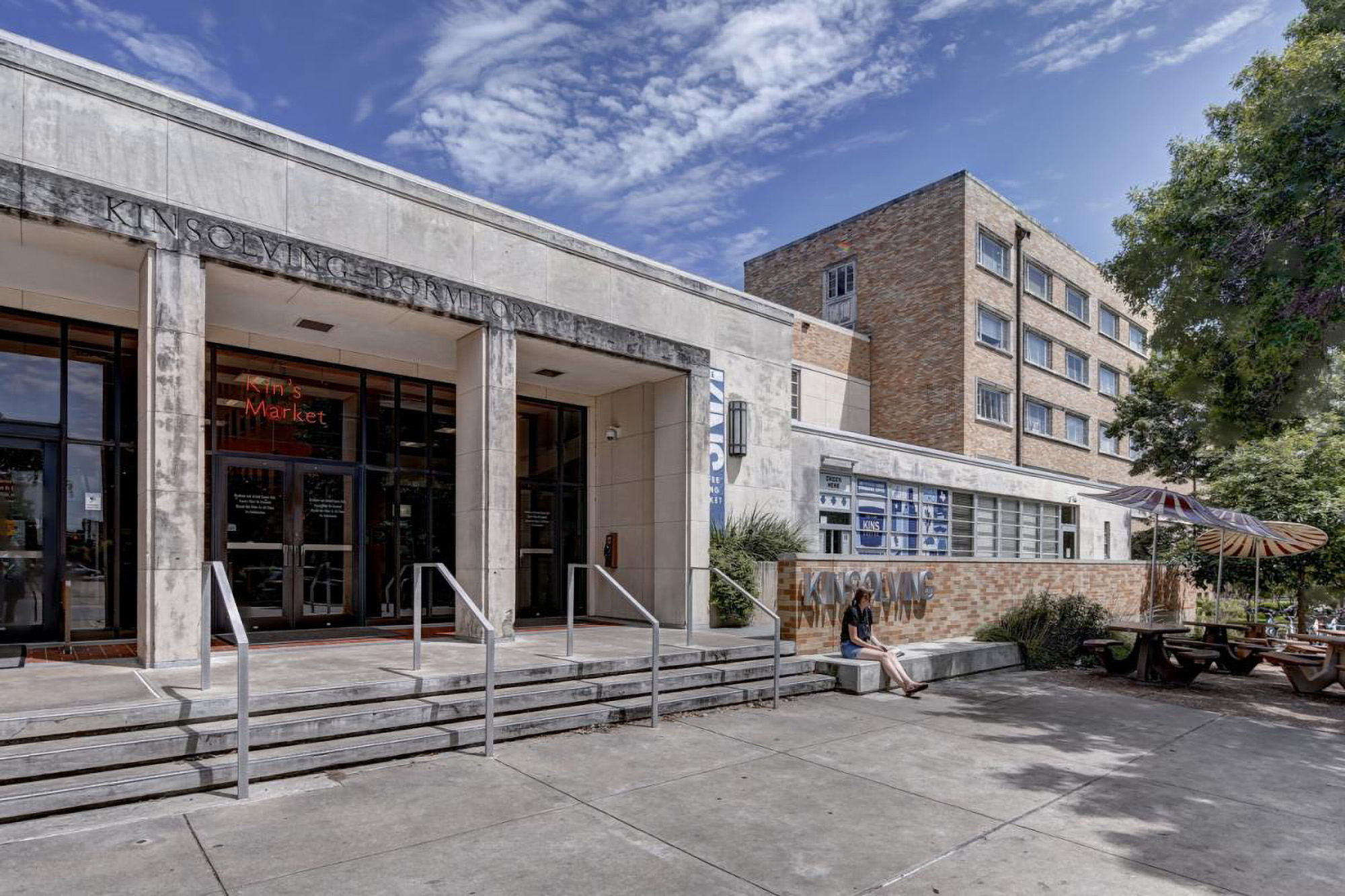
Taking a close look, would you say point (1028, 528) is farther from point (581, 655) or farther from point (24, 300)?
point (24, 300)

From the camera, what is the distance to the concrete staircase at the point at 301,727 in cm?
505

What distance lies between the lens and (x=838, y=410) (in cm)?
2630

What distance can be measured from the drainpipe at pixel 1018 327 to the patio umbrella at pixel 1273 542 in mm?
10843

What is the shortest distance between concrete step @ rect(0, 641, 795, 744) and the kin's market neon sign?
6.21 feet

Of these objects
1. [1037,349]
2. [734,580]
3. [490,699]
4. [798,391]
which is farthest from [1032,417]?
[490,699]

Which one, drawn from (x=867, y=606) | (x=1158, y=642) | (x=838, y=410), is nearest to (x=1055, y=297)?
(x=838, y=410)

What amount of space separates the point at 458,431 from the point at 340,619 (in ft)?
10.8

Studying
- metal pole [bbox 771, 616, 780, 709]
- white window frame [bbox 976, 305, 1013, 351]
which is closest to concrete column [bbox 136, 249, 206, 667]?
metal pole [bbox 771, 616, 780, 709]

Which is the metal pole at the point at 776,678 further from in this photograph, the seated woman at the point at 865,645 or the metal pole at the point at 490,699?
the metal pole at the point at 490,699

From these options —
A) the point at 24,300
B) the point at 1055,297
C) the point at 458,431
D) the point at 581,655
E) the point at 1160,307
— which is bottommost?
the point at 581,655

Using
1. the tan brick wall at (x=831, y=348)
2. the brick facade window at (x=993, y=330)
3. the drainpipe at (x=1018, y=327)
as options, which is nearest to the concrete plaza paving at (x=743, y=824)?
the tan brick wall at (x=831, y=348)

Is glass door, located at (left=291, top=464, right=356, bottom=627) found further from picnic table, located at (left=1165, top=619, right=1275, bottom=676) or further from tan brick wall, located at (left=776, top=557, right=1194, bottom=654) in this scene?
picnic table, located at (left=1165, top=619, right=1275, bottom=676)

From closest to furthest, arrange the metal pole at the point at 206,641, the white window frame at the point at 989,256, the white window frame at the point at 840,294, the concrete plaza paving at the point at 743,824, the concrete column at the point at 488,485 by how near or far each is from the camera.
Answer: the concrete plaza paving at the point at 743,824 → the metal pole at the point at 206,641 → the concrete column at the point at 488,485 → the white window frame at the point at 989,256 → the white window frame at the point at 840,294

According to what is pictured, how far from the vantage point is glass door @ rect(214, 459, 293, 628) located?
10.2 meters
